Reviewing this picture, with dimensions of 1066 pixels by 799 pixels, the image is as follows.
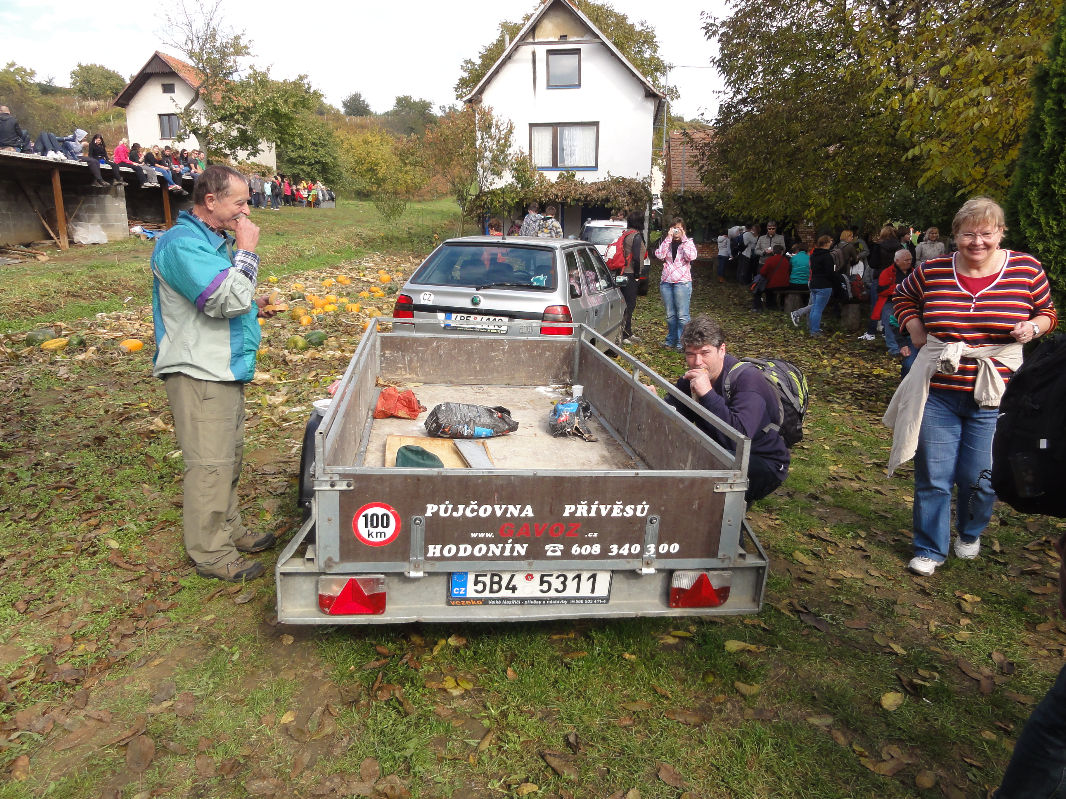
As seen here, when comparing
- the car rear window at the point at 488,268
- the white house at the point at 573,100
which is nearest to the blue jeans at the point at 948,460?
the car rear window at the point at 488,268

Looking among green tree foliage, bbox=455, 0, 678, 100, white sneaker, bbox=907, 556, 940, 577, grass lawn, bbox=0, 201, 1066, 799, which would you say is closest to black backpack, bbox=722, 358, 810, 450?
grass lawn, bbox=0, 201, 1066, 799

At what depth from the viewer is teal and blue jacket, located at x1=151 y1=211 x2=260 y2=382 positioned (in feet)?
12.3

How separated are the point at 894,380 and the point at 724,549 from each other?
859cm

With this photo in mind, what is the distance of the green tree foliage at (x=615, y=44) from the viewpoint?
48.6 meters

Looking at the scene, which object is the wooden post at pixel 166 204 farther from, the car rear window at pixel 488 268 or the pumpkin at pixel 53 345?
the car rear window at pixel 488 268

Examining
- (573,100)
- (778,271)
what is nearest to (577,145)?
(573,100)

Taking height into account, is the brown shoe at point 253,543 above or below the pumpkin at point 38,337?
below

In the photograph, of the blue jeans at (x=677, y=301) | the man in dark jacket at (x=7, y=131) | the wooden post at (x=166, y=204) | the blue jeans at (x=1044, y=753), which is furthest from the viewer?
the wooden post at (x=166, y=204)

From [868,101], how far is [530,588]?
43.8ft

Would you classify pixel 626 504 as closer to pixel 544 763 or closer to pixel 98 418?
pixel 544 763

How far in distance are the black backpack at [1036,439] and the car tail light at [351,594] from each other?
2336 mm

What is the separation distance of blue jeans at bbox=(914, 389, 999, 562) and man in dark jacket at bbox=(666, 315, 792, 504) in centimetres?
95

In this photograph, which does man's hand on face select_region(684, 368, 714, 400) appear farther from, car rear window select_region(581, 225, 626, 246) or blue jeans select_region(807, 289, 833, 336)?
car rear window select_region(581, 225, 626, 246)

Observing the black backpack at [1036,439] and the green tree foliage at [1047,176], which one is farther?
the green tree foliage at [1047,176]
